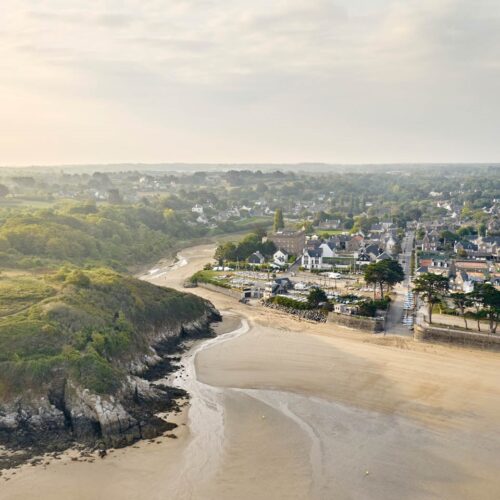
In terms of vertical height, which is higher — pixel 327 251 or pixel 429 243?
pixel 429 243

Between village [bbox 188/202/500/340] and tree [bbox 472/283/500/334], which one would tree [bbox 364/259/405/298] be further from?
tree [bbox 472/283/500/334]

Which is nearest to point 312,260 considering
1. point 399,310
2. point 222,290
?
point 222,290

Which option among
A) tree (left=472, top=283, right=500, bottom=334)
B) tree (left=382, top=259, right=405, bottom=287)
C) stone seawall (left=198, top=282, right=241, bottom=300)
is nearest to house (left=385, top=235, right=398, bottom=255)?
→ tree (left=382, top=259, right=405, bottom=287)

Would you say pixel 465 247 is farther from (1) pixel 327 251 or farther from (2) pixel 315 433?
(2) pixel 315 433

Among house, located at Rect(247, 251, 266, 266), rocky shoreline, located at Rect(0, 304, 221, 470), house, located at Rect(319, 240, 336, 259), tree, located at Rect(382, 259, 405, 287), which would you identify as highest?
tree, located at Rect(382, 259, 405, 287)

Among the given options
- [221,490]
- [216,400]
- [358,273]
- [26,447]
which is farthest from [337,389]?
[358,273]

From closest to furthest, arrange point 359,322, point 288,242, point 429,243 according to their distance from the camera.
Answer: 1. point 359,322
2. point 288,242
3. point 429,243
